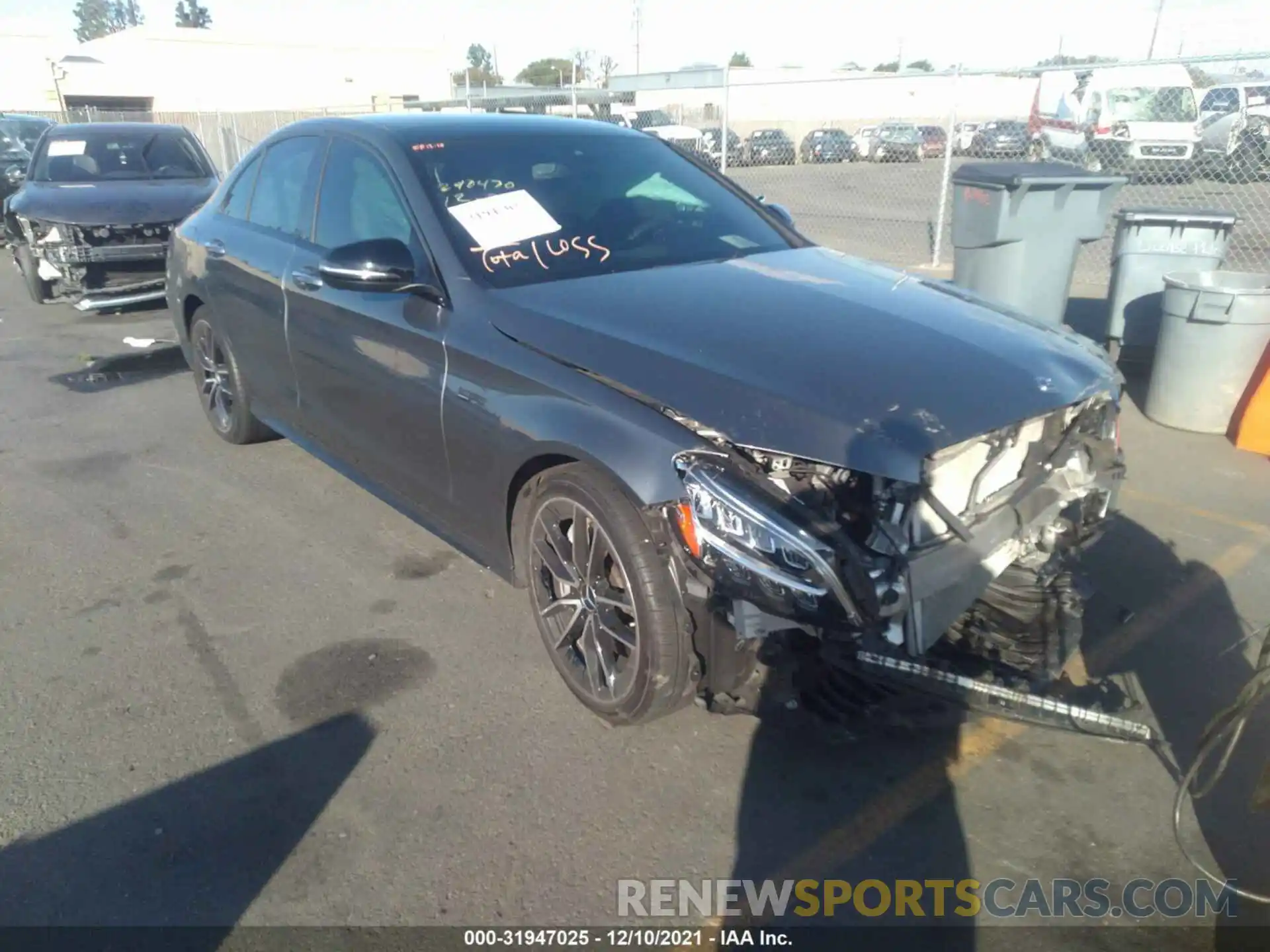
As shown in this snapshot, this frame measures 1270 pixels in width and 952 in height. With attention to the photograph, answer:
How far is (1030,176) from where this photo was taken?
675 cm

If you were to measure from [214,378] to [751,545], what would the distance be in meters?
4.32

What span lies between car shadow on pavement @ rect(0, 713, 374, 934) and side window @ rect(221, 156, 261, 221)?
3135mm

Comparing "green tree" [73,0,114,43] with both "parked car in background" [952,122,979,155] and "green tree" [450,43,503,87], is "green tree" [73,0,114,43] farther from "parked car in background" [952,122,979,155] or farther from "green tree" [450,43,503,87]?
"parked car in background" [952,122,979,155]

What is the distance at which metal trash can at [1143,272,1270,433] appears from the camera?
5.59 metres

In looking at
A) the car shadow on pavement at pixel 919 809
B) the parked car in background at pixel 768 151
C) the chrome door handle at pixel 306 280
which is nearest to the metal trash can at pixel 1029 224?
the car shadow on pavement at pixel 919 809

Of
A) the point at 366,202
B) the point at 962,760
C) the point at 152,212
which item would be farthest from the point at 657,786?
the point at 152,212

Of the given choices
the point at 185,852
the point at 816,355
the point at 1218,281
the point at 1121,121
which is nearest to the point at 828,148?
the point at 1121,121

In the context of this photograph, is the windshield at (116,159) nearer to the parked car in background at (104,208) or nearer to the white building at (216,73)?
the parked car in background at (104,208)

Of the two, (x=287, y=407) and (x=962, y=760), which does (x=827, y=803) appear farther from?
(x=287, y=407)

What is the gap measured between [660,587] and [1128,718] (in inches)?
57.6

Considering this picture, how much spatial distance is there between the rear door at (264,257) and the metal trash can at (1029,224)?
4564 mm

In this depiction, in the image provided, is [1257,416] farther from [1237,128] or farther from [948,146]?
[1237,128]

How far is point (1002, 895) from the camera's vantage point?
2.49 m

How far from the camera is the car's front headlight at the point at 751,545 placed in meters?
2.44
